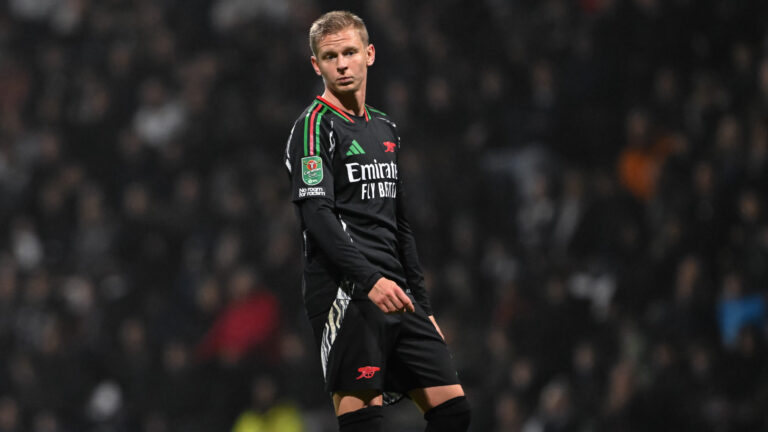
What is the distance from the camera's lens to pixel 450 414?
3584mm

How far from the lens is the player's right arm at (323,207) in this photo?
3363 mm

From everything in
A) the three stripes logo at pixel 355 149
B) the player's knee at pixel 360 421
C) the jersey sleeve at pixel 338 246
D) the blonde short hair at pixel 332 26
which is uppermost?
the blonde short hair at pixel 332 26

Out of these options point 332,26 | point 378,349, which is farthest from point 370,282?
point 332,26

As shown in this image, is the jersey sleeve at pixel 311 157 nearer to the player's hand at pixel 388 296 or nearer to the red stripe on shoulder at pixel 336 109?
the red stripe on shoulder at pixel 336 109

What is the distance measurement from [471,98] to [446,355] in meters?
5.73

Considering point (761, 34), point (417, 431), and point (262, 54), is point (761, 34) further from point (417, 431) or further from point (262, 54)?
point (262, 54)

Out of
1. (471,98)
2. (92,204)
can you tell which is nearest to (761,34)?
(471,98)

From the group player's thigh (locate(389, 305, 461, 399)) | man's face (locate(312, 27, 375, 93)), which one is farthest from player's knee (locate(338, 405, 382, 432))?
man's face (locate(312, 27, 375, 93))

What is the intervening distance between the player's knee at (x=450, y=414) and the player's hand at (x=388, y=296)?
442 mm

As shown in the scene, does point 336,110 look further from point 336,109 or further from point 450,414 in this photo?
point 450,414

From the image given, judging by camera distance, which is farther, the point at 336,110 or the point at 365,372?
the point at 336,110

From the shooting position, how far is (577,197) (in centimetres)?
805

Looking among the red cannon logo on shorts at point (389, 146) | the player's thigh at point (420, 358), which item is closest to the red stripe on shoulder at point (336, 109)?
the red cannon logo on shorts at point (389, 146)

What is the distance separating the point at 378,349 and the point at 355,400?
7.5 inches
